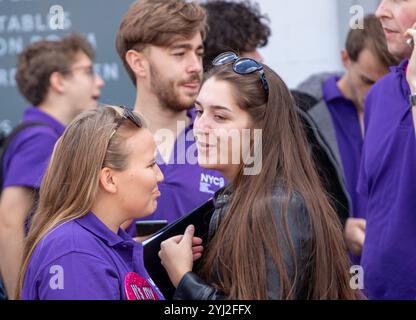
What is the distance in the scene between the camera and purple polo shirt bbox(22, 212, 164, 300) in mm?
2508

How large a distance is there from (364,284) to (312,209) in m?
0.85

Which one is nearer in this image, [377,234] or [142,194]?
[142,194]

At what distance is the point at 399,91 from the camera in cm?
352

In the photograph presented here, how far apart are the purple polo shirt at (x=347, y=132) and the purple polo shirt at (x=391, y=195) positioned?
2.90 ft

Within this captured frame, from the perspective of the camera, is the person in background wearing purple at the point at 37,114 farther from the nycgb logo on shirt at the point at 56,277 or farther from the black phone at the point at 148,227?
the nycgb logo on shirt at the point at 56,277

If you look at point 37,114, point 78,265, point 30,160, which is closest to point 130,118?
point 78,265

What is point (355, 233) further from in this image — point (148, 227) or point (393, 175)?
point (148, 227)

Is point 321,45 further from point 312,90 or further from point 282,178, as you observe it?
point 282,178

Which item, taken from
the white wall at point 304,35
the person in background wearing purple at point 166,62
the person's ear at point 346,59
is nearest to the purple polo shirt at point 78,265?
the person in background wearing purple at point 166,62

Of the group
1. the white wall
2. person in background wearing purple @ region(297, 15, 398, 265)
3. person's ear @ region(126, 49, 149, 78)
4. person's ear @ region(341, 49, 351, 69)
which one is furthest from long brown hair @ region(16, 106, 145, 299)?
the white wall

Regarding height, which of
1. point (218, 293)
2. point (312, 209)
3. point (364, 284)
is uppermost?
point (312, 209)

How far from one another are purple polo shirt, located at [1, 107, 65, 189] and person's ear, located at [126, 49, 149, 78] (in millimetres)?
691

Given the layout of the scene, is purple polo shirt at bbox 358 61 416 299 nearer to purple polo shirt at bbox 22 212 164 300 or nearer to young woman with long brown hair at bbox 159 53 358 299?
young woman with long brown hair at bbox 159 53 358 299
